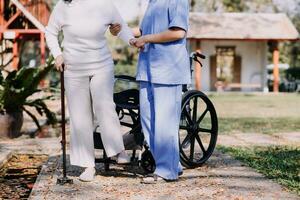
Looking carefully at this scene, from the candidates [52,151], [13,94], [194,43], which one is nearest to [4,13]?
[194,43]

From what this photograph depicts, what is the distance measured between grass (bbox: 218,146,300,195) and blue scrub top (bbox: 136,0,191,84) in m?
1.10

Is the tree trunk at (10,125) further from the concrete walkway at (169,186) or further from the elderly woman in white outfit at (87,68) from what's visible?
the elderly woman in white outfit at (87,68)

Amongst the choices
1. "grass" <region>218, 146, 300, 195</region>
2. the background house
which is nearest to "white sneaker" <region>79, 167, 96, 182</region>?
"grass" <region>218, 146, 300, 195</region>

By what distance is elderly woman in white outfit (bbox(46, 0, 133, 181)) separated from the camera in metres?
4.51

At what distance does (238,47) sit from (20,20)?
1119cm

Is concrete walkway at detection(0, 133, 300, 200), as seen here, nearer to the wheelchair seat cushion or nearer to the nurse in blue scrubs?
the nurse in blue scrubs

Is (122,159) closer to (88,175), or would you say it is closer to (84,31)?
(88,175)

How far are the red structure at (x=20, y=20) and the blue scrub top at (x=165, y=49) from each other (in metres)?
17.7

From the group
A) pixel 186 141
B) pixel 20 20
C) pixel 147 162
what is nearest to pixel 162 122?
pixel 147 162

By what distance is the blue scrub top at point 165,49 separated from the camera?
4.43 meters

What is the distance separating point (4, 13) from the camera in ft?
78.9

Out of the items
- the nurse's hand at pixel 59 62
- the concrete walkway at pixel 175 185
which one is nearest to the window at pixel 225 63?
the concrete walkway at pixel 175 185

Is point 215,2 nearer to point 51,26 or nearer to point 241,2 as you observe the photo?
point 241,2

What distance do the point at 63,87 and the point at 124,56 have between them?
3802 centimetres
